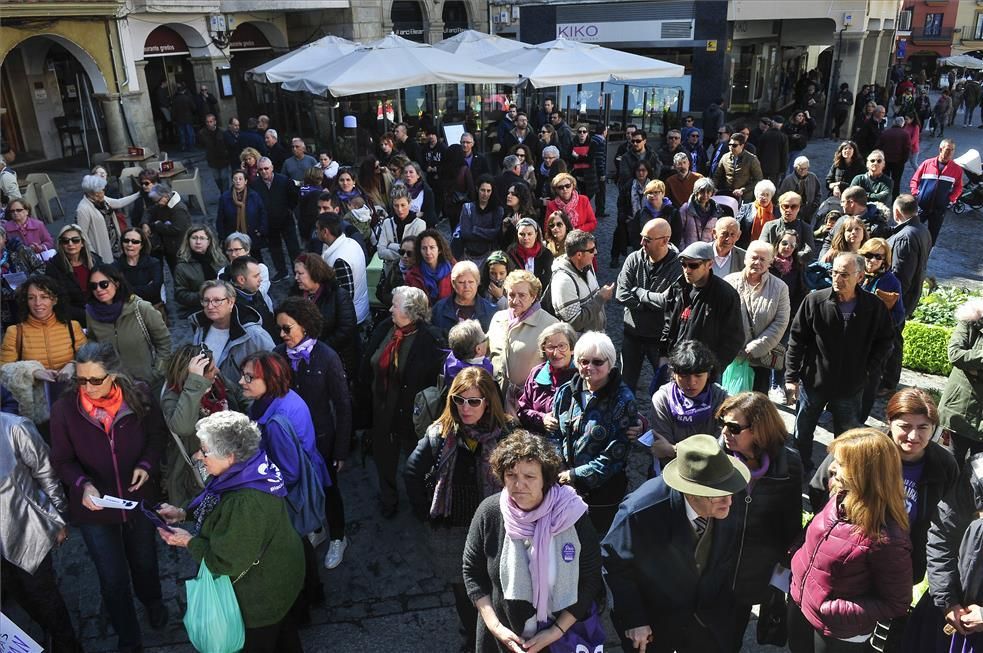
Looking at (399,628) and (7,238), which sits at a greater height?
(7,238)

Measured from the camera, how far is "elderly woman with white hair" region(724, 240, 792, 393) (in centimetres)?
519

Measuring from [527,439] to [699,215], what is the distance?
4.94 meters

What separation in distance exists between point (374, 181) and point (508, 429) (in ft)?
19.7

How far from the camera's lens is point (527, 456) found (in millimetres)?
2979

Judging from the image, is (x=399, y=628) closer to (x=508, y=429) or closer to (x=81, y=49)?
(x=508, y=429)

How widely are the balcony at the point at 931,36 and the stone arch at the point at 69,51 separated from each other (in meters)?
51.3

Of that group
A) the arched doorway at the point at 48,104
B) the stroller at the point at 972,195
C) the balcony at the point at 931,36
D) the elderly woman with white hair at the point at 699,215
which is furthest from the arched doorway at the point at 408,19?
the balcony at the point at 931,36

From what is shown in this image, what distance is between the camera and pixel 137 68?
54.6ft

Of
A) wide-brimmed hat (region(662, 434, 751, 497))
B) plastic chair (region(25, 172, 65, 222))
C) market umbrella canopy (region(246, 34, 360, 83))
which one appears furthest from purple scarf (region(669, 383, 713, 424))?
plastic chair (region(25, 172, 65, 222))

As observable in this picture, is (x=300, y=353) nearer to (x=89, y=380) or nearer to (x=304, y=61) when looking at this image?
(x=89, y=380)

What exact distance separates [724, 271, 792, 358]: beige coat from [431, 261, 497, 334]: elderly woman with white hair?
182cm

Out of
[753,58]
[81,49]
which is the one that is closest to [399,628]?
[81,49]

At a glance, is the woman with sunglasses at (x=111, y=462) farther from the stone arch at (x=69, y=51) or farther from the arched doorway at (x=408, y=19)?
the arched doorway at (x=408, y=19)

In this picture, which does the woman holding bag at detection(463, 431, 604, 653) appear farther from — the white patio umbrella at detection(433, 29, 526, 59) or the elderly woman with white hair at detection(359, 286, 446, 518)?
the white patio umbrella at detection(433, 29, 526, 59)
